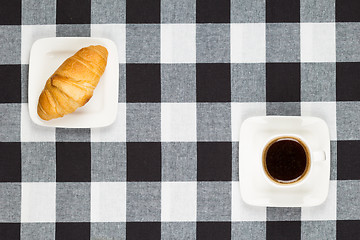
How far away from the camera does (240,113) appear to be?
934mm

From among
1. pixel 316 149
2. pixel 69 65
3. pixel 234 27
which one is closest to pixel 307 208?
pixel 316 149

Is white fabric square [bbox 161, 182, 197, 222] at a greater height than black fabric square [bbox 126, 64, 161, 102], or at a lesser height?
lesser

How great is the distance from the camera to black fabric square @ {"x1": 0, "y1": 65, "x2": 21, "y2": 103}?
94cm

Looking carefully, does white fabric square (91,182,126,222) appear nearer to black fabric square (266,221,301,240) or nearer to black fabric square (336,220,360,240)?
black fabric square (266,221,301,240)

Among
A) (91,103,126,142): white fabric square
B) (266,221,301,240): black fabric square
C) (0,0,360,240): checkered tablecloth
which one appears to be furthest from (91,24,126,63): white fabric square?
(266,221,301,240): black fabric square

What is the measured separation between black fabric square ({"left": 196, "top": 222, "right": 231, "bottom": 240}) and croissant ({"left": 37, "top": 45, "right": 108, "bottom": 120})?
0.34 meters

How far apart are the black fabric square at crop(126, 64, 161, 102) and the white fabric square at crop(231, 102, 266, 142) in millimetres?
151

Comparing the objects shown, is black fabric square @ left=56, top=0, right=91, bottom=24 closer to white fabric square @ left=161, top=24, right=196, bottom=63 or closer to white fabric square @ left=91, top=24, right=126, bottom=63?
white fabric square @ left=91, top=24, right=126, bottom=63

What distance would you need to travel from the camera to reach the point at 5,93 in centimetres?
94

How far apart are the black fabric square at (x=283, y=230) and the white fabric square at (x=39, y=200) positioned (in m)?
0.43

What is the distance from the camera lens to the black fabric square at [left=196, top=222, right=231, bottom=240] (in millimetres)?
938

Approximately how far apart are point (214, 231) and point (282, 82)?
0.32m

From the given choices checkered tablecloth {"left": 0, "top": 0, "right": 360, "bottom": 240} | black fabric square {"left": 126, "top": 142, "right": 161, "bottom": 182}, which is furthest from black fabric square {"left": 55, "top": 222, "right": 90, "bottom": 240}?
black fabric square {"left": 126, "top": 142, "right": 161, "bottom": 182}

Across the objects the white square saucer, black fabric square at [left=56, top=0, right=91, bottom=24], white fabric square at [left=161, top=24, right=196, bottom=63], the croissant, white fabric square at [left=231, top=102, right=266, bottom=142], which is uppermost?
black fabric square at [left=56, top=0, right=91, bottom=24]
